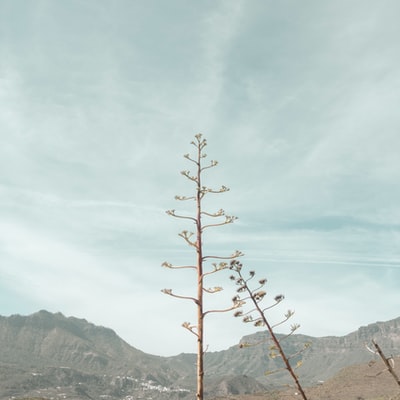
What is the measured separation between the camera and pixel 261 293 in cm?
607

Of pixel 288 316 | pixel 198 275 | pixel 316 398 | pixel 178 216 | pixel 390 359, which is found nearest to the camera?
pixel 390 359

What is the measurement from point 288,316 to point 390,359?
6.44ft

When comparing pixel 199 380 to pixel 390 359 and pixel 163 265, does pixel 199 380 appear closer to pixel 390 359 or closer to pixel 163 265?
pixel 163 265

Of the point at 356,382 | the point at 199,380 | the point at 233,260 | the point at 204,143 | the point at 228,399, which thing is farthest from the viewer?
the point at 356,382

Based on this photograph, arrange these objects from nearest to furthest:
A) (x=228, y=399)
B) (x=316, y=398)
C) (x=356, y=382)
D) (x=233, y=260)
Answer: (x=233, y=260) < (x=316, y=398) < (x=228, y=399) < (x=356, y=382)

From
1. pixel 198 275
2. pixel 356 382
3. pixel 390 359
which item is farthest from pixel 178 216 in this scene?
pixel 356 382

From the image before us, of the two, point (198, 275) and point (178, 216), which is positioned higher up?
point (178, 216)

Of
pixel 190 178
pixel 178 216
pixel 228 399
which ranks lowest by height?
pixel 228 399

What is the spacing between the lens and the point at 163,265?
8.38 metres

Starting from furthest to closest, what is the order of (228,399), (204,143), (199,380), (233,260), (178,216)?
(228,399) < (204,143) < (178,216) < (199,380) < (233,260)

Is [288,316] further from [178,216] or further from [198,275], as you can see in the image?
[178,216]

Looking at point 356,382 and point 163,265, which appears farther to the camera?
point 356,382

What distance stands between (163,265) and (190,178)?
1973 mm

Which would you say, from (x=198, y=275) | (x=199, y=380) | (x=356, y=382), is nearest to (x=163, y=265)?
(x=198, y=275)
